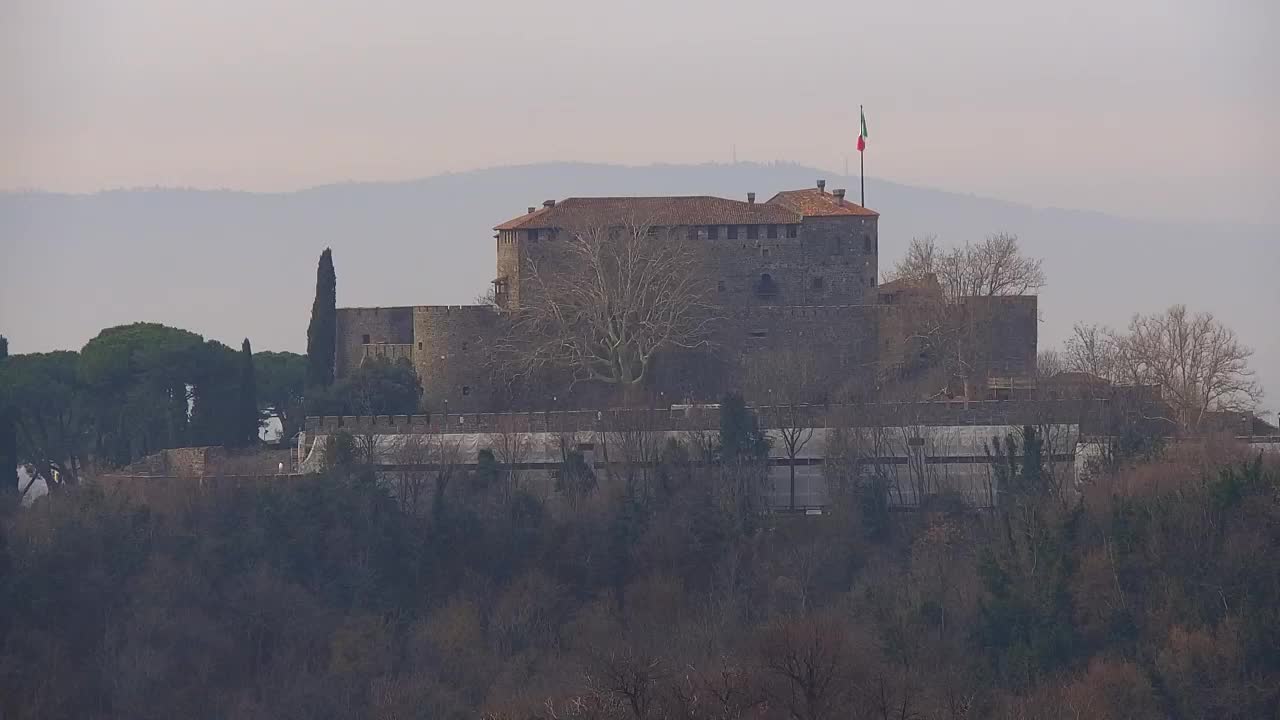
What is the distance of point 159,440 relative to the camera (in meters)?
55.3

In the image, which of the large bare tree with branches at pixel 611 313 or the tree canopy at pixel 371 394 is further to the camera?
the large bare tree with branches at pixel 611 313

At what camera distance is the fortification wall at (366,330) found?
57.5 meters

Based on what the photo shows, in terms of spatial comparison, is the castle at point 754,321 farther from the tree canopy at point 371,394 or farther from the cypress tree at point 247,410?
the cypress tree at point 247,410

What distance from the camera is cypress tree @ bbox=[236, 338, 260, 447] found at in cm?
5544

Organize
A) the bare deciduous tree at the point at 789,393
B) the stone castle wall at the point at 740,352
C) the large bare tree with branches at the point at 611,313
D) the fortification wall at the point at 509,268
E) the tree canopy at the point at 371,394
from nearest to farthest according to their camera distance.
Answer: the bare deciduous tree at the point at 789,393 < the tree canopy at the point at 371,394 < the large bare tree with branches at the point at 611,313 < the stone castle wall at the point at 740,352 < the fortification wall at the point at 509,268

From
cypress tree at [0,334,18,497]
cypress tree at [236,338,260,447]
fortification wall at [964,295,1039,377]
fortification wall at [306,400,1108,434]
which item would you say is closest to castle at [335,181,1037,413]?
fortification wall at [964,295,1039,377]

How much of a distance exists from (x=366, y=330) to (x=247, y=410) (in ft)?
10.6

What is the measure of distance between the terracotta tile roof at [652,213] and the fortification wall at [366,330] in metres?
2.70

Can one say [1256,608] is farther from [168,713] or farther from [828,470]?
[168,713]

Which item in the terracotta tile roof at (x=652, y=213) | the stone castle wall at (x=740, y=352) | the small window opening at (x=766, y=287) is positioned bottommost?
the stone castle wall at (x=740, y=352)

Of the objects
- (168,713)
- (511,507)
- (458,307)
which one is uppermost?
(458,307)

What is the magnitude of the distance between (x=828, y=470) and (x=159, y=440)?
12548 millimetres

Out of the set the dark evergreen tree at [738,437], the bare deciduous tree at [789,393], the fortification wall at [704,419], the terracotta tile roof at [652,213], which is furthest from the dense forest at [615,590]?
the terracotta tile roof at [652,213]

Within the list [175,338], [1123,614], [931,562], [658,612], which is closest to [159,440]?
[175,338]
